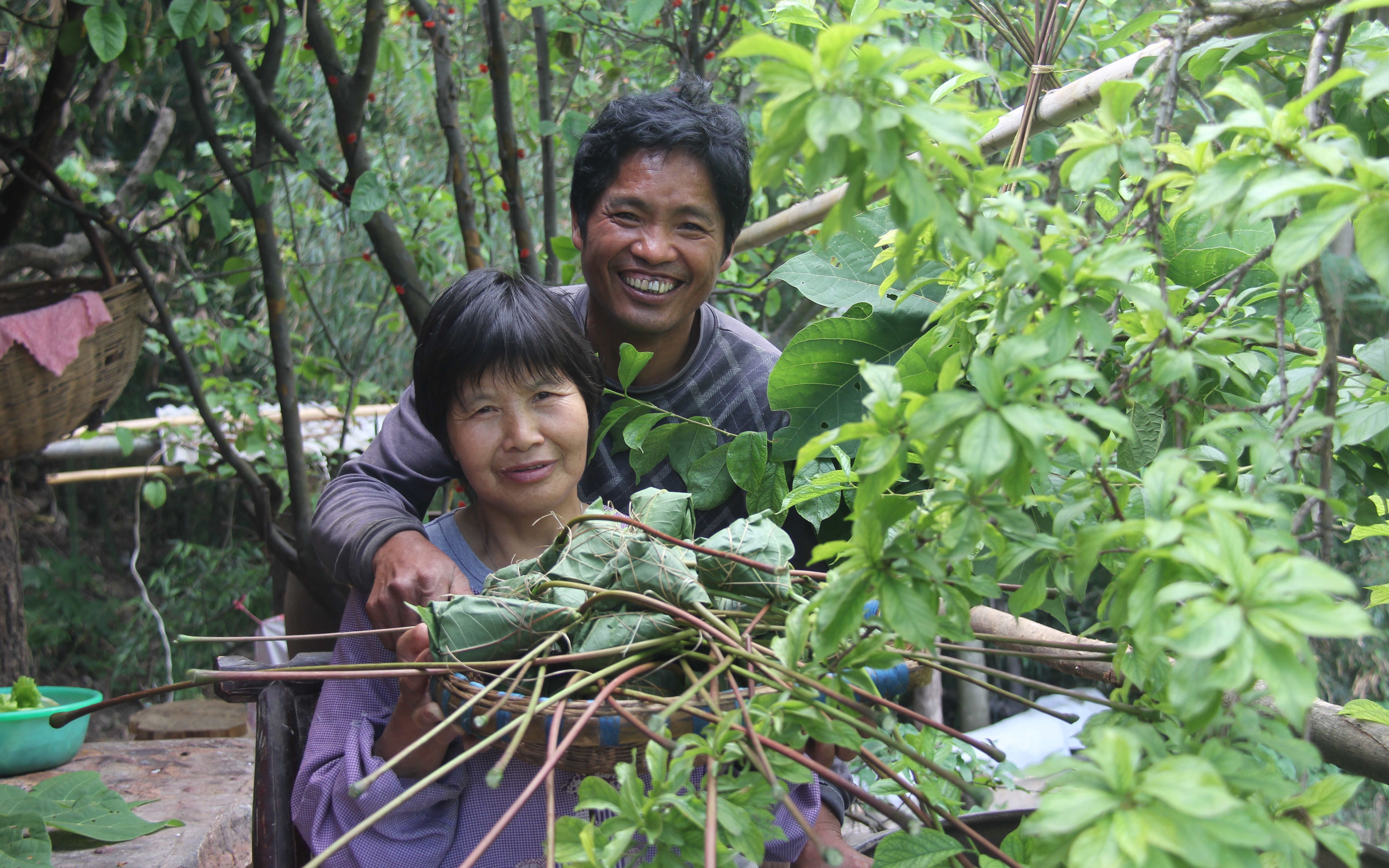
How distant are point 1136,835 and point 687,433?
3.65ft

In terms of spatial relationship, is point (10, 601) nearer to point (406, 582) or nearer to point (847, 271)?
point (406, 582)

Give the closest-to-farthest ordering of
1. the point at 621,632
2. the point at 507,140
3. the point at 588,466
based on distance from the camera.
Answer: the point at 621,632 < the point at 588,466 < the point at 507,140

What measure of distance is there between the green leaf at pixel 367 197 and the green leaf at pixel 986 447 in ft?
6.14

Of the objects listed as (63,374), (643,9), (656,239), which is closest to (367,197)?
(643,9)

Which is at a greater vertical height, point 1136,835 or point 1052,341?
point 1052,341

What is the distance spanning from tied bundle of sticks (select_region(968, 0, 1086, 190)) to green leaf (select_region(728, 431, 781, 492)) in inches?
19.1

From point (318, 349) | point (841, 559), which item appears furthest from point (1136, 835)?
point (318, 349)

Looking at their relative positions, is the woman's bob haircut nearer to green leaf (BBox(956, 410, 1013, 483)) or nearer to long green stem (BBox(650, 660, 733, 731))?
long green stem (BBox(650, 660, 733, 731))

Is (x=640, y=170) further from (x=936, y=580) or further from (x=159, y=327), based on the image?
(x=159, y=327)

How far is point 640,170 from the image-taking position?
170cm

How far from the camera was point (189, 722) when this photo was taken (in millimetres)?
2865

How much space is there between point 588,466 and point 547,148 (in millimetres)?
1102

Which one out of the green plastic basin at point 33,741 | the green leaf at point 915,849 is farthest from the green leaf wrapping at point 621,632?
the green plastic basin at point 33,741

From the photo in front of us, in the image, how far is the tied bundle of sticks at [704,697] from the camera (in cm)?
66
